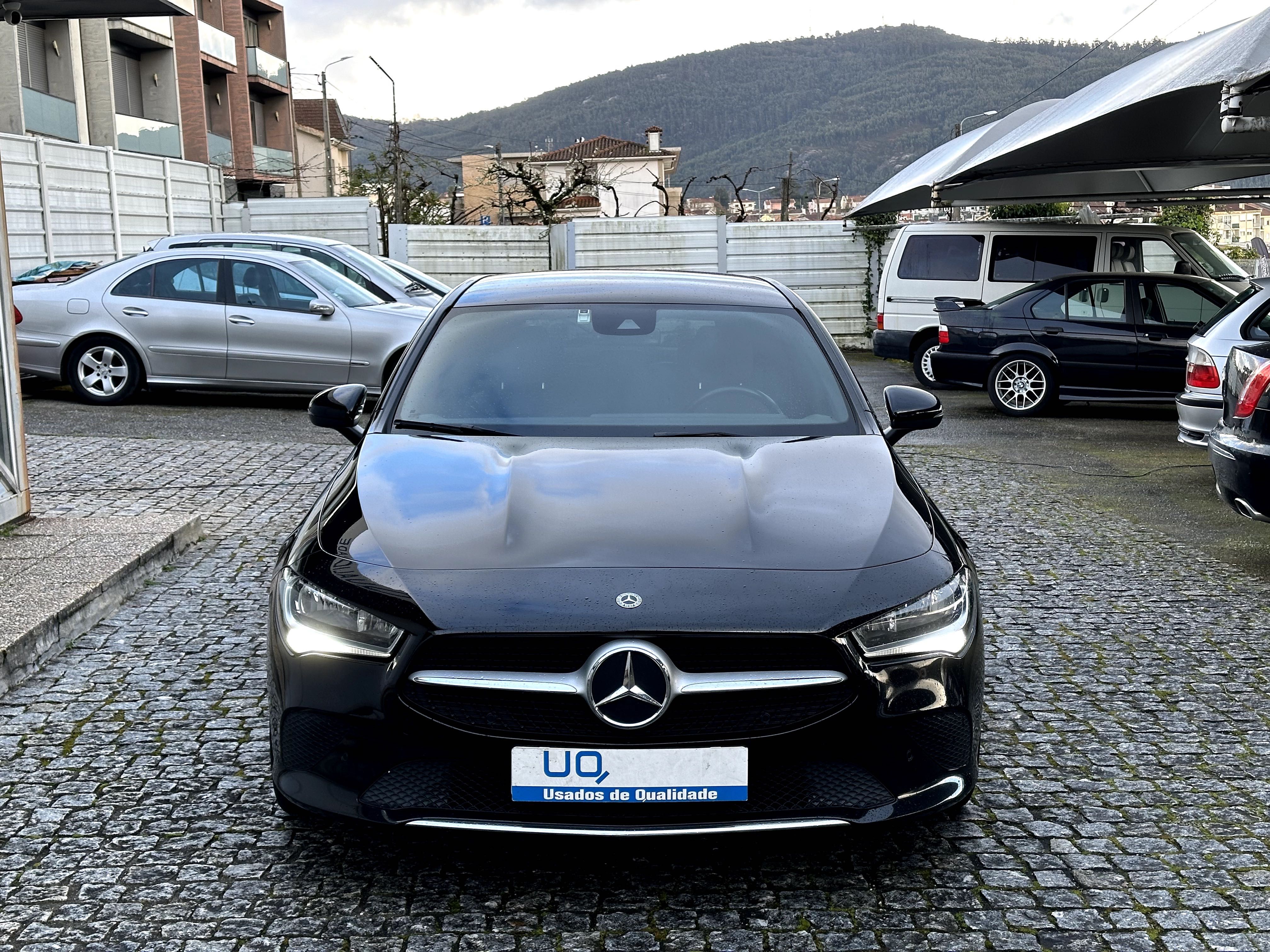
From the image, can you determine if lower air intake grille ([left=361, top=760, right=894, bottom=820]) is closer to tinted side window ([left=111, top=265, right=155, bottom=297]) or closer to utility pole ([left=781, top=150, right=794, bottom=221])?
tinted side window ([left=111, top=265, right=155, bottom=297])

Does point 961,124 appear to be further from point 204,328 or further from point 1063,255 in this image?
point 204,328

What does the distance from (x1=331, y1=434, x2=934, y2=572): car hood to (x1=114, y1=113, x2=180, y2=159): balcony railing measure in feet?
111

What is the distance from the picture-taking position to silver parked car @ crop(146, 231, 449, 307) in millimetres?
14602

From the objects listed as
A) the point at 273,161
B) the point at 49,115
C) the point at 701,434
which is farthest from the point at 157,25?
the point at 701,434

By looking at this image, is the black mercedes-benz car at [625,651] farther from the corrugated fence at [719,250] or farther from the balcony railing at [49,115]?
the balcony railing at [49,115]

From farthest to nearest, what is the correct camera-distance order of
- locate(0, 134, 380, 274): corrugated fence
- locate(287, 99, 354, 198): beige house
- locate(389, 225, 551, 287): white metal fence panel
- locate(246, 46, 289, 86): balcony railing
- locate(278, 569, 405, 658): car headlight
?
locate(287, 99, 354, 198): beige house, locate(246, 46, 289, 86): balcony railing, locate(389, 225, 551, 287): white metal fence panel, locate(0, 134, 380, 274): corrugated fence, locate(278, 569, 405, 658): car headlight

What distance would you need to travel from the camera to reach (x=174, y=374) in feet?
44.3

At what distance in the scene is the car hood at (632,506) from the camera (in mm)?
3432

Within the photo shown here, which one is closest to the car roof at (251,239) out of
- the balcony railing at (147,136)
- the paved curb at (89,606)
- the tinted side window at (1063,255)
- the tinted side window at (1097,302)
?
the tinted side window at (1097,302)

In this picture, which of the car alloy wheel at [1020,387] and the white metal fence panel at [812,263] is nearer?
the car alloy wheel at [1020,387]

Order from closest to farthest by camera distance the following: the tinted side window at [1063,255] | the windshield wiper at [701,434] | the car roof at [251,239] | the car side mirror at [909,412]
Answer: the windshield wiper at [701,434], the car side mirror at [909,412], the car roof at [251,239], the tinted side window at [1063,255]

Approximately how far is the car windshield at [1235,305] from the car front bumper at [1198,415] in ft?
1.53

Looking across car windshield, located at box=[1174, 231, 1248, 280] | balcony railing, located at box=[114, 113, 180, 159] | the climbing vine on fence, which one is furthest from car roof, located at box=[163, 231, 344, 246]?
balcony railing, located at box=[114, 113, 180, 159]

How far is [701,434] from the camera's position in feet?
14.5
